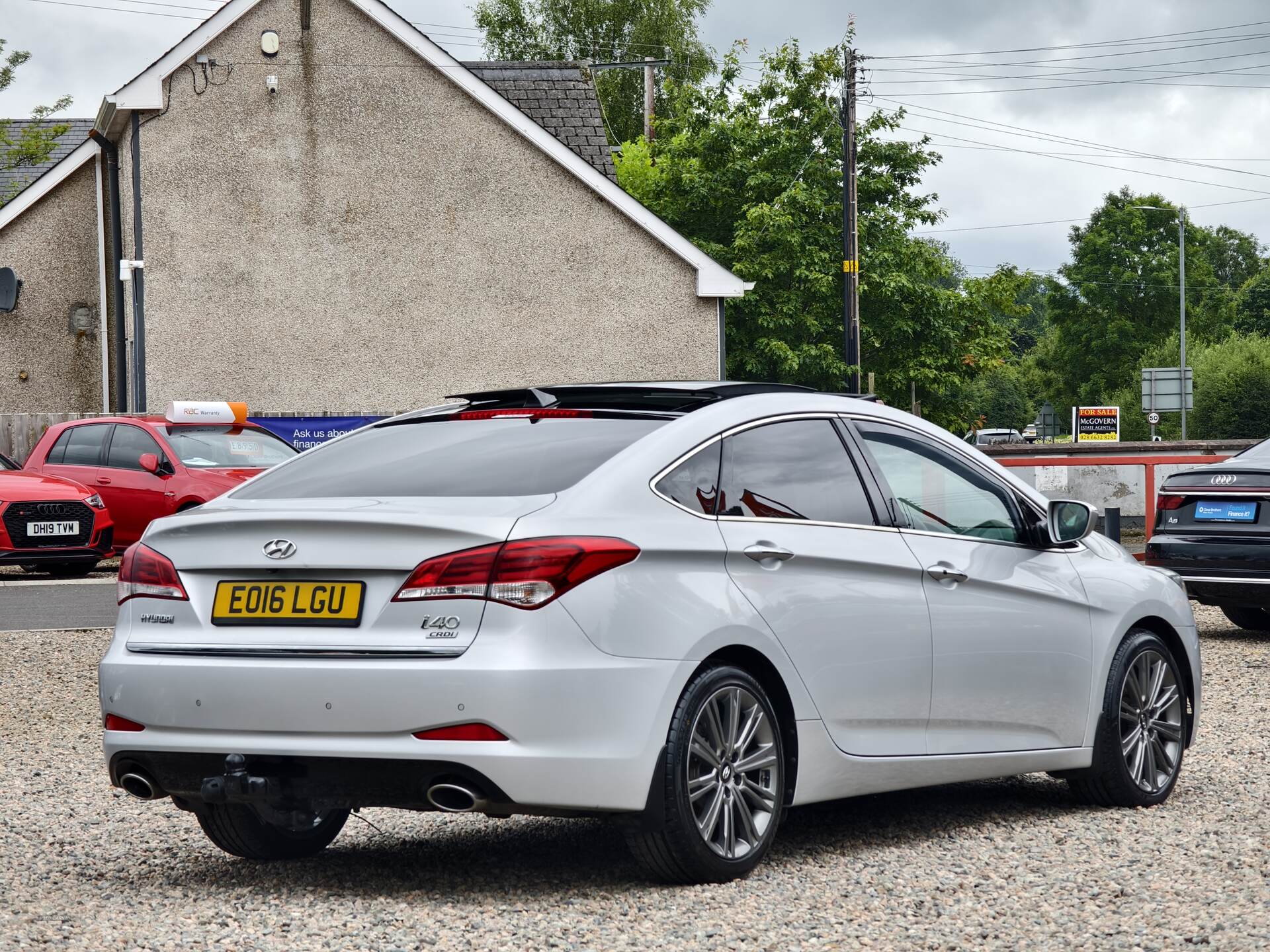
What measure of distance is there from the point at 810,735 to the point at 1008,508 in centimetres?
157

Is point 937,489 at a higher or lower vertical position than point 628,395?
lower

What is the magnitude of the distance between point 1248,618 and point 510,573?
10.7 meters

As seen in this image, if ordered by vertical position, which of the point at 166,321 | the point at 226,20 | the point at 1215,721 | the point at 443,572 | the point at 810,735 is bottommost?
the point at 1215,721

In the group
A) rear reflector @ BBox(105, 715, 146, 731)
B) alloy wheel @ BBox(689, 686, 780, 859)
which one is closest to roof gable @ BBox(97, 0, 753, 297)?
alloy wheel @ BBox(689, 686, 780, 859)

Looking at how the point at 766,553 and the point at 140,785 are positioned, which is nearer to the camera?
the point at 140,785

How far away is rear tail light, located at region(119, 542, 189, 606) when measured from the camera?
5105mm

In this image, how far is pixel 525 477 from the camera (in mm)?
5078

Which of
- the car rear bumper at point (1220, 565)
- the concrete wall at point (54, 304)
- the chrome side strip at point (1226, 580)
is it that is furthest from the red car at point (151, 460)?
the chrome side strip at point (1226, 580)

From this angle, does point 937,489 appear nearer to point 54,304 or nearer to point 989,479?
point 989,479

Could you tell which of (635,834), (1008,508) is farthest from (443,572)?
(1008,508)

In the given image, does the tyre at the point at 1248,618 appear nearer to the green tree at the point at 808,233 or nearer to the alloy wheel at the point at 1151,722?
the alloy wheel at the point at 1151,722

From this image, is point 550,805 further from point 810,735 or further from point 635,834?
point 810,735

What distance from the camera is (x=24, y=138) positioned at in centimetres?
3647

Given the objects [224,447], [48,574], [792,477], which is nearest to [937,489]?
[792,477]
